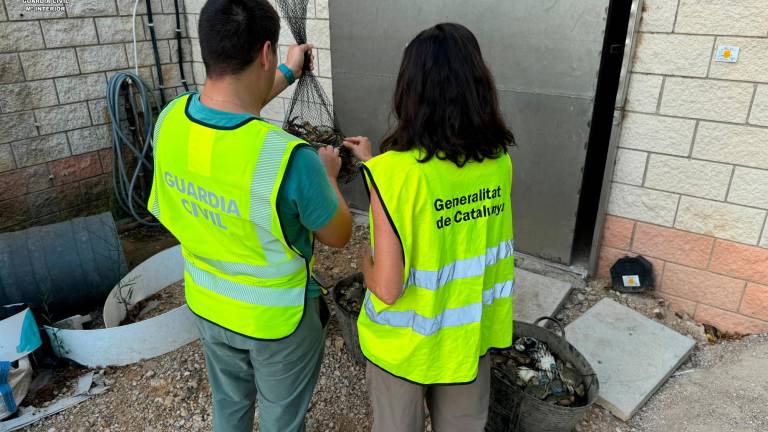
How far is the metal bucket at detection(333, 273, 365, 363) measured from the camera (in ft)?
8.74

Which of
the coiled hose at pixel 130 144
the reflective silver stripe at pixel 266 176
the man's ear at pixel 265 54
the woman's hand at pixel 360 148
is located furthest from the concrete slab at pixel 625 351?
the coiled hose at pixel 130 144

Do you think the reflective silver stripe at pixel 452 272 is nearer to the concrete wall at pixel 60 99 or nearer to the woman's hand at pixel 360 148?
the woman's hand at pixel 360 148

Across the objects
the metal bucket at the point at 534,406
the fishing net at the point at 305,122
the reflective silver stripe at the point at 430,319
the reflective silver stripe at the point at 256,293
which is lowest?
the metal bucket at the point at 534,406

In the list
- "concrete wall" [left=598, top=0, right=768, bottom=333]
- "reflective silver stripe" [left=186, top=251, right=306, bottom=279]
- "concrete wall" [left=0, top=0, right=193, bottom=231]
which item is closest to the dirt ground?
"concrete wall" [left=598, top=0, right=768, bottom=333]

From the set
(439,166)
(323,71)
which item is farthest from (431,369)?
(323,71)

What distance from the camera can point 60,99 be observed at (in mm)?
4297

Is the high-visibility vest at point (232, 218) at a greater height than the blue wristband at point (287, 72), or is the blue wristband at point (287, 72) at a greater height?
the blue wristband at point (287, 72)

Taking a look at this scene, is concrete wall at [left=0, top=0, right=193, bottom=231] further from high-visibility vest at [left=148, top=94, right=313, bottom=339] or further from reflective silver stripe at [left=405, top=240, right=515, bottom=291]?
reflective silver stripe at [left=405, top=240, right=515, bottom=291]

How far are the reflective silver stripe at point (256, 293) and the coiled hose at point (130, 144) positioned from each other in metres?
3.43

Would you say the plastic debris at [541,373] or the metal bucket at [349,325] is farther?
the metal bucket at [349,325]

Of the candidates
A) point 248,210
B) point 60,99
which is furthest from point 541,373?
point 60,99

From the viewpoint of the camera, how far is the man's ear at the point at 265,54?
4.99ft

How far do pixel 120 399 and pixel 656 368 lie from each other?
2.82 m

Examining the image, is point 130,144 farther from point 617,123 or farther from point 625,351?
point 625,351
